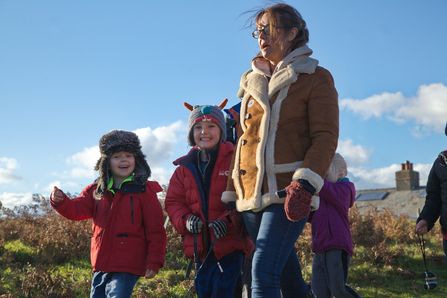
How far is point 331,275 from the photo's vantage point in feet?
13.0

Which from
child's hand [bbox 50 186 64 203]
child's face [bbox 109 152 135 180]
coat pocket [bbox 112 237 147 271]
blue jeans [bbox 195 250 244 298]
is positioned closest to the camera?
blue jeans [bbox 195 250 244 298]

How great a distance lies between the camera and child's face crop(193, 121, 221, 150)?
13.0 feet

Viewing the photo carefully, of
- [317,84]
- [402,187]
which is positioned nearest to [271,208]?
[317,84]

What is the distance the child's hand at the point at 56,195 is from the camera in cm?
388

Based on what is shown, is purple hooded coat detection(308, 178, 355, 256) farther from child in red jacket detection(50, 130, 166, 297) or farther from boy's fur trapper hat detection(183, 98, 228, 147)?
child in red jacket detection(50, 130, 166, 297)

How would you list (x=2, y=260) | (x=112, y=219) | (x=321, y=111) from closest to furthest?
(x=321, y=111) < (x=112, y=219) < (x=2, y=260)

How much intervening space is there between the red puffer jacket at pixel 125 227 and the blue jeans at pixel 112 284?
0.07 m

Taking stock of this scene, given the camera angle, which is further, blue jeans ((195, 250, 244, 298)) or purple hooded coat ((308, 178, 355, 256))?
purple hooded coat ((308, 178, 355, 256))

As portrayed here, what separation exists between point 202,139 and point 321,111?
1517 mm

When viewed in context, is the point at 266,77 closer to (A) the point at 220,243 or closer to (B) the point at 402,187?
(A) the point at 220,243

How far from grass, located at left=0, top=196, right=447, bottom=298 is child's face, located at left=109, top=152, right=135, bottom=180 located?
79.1 inches

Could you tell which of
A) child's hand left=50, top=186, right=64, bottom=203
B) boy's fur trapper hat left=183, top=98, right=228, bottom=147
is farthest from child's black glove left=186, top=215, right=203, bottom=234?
child's hand left=50, top=186, right=64, bottom=203

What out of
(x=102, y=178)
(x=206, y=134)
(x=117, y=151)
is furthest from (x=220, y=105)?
(x=102, y=178)

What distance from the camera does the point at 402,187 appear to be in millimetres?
28375
